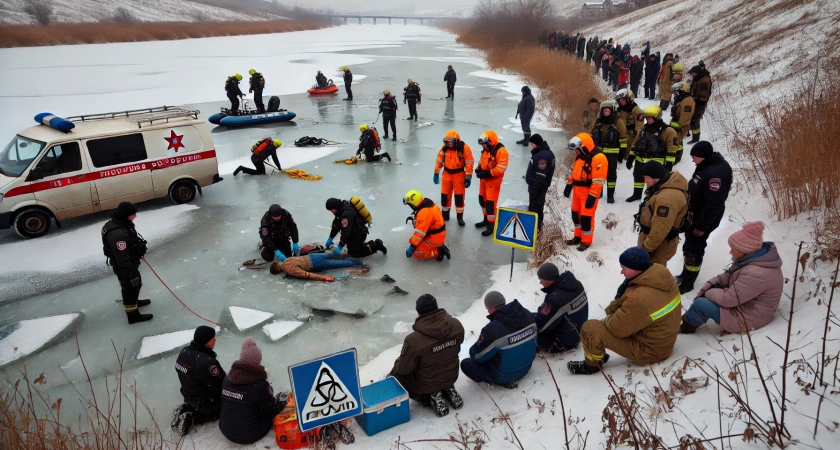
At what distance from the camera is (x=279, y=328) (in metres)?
6.02

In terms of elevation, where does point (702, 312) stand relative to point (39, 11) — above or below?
below

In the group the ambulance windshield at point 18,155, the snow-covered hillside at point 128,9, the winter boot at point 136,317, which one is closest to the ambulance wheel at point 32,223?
the ambulance windshield at point 18,155

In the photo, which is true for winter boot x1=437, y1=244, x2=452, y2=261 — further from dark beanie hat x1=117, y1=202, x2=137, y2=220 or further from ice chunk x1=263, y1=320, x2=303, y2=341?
dark beanie hat x1=117, y1=202, x2=137, y2=220

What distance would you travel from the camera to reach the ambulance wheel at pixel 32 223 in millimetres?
8258

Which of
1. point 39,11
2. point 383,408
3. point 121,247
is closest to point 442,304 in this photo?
point 383,408

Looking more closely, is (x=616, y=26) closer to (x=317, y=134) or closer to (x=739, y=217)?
(x=317, y=134)

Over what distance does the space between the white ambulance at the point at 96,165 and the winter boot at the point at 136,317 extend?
3657 millimetres

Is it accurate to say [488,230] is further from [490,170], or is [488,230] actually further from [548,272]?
[548,272]

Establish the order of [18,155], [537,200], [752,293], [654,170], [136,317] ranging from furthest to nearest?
[18,155]
[537,200]
[136,317]
[654,170]
[752,293]

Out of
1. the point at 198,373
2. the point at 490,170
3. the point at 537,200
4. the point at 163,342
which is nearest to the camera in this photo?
the point at 198,373

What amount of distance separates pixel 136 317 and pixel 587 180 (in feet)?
20.4

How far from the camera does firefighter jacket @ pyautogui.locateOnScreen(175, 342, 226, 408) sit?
4328 mm

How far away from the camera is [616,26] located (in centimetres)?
4631

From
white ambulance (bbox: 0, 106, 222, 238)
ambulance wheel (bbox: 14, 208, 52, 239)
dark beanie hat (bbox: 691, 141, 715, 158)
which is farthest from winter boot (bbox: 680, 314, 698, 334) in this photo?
ambulance wheel (bbox: 14, 208, 52, 239)
